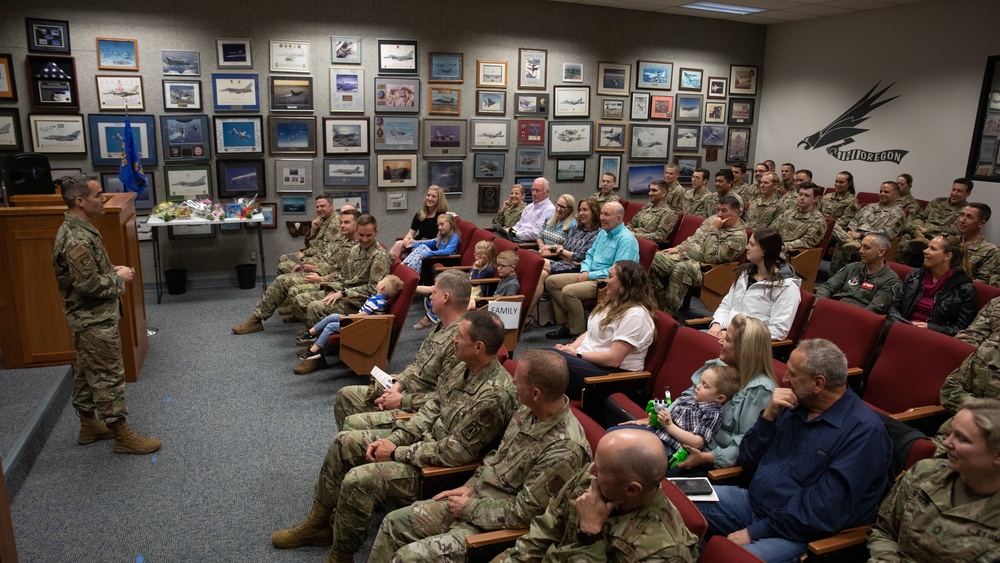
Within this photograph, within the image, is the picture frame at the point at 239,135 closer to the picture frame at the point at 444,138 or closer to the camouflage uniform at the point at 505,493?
the picture frame at the point at 444,138

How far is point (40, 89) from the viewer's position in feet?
22.0

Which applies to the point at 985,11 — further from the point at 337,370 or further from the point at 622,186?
the point at 337,370

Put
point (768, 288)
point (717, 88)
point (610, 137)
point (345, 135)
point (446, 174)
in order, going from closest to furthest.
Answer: point (768, 288) → point (345, 135) → point (446, 174) → point (610, 137) → point (717, 88)

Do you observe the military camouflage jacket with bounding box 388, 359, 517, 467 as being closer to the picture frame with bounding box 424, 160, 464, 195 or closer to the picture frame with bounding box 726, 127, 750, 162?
the picture frame with bounding box 424, 160, 464, 195

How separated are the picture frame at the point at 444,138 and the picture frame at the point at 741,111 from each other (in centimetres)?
423

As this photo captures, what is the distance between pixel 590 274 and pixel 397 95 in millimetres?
3604

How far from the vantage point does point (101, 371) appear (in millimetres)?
3867

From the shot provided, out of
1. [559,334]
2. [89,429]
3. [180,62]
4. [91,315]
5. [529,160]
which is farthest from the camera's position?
[529,160]

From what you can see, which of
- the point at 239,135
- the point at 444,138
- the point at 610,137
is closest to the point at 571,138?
the point at 610,137

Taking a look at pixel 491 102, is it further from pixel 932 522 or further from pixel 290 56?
pixel 932 522

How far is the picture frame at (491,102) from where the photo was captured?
8.39m

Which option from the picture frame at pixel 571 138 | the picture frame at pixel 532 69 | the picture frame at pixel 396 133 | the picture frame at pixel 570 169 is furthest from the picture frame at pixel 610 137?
the picture frame at pixel 396 133

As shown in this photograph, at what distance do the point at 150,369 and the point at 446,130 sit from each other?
14.9 feet

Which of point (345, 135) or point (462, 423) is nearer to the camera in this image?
point (462, 423)
